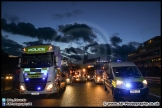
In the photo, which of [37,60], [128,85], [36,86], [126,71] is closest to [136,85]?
[128,85]

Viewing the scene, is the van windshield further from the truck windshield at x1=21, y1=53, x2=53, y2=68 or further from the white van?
the truck windshield at x1=21, y1=53, x2=53, y2=68

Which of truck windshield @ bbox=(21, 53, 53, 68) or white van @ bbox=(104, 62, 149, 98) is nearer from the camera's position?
white van @ bbox=(104, 62, 149, 98)

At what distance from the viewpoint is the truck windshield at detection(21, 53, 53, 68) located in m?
13.6

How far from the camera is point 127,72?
14609mm

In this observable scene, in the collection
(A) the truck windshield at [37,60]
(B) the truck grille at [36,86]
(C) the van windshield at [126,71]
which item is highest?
(A) the truck windshield at [37,60]

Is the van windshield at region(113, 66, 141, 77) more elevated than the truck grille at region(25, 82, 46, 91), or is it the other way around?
the van windshield at region(113, 66, 141, 77)

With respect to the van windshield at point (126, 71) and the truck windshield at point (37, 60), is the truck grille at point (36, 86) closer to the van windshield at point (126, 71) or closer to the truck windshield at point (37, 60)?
the truck windshield at point (37, 60)

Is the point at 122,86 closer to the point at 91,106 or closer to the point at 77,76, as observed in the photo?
the point at 91,106

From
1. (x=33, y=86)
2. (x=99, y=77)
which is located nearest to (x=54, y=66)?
(x=33, y=86)

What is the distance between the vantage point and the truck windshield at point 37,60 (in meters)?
13.6

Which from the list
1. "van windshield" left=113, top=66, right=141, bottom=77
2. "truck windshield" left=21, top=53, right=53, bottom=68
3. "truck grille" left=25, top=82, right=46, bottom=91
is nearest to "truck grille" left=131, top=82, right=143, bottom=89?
"van windshield" left=113, top=66, right=141, bottom=77

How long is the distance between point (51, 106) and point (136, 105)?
401cm

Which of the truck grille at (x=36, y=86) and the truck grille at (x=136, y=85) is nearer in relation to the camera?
the truck grille at (x=136, y=85)

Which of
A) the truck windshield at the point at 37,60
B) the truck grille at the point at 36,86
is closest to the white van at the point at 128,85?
the truck windshield at the point at 37,60
